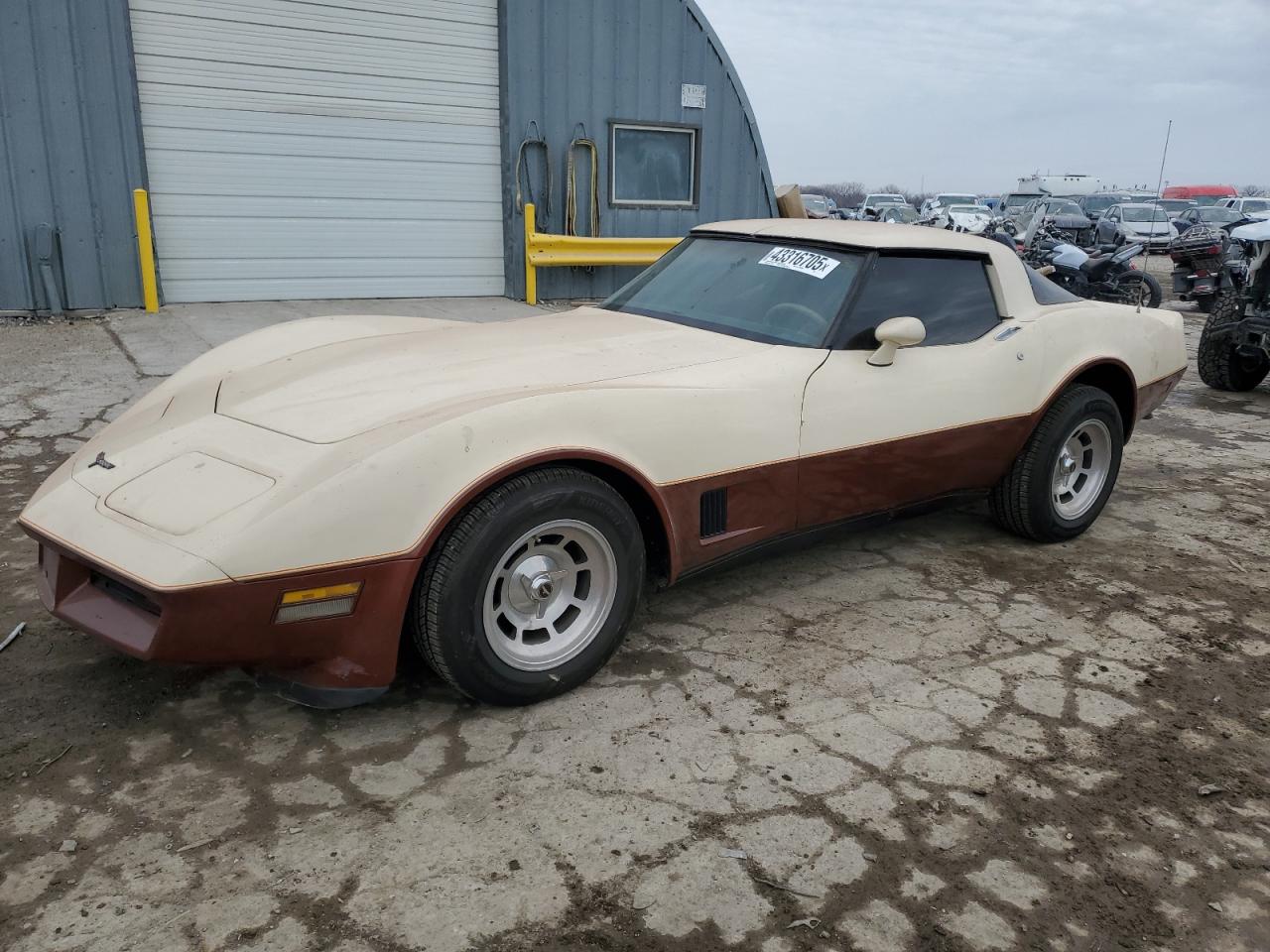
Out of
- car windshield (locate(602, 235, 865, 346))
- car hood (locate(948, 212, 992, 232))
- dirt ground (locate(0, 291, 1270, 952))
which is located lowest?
dirt ground (locate(0, 291, 1270, 952))

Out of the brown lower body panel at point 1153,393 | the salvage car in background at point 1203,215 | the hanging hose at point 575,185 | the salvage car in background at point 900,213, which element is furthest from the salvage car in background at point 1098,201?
the brown lower body panel at point 1153,393

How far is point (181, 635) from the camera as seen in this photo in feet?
7.43

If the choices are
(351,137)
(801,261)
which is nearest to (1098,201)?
(351,137)

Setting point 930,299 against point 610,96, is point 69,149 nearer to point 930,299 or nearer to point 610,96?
point 610,96

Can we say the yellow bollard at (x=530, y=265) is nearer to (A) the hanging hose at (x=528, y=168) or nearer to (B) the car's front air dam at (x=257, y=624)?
(A) the hanging hose at (x=528, y=168)

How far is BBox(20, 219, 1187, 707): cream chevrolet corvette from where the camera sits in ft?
7.77

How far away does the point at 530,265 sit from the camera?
35.1 ft

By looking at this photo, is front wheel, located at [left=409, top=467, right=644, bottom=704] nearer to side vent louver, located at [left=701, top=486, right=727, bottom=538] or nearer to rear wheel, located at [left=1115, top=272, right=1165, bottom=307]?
side vent louver, located at [left=701, top=486, right=727, bottom=538]

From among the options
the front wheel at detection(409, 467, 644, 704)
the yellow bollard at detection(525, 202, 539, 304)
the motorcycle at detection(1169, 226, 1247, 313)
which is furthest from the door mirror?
the yellow bollard at detection(525, 202, 539, 304)

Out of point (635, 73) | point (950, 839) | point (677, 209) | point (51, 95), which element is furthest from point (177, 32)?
point (950, 839)

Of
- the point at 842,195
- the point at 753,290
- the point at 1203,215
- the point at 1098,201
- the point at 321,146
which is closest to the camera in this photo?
the point at 753,290

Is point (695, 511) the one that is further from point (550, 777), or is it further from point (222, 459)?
point (222, 459)

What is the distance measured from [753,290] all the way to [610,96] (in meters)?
A: 8.13

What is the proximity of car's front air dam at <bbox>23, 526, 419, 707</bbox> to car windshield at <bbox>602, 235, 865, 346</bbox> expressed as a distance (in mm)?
1697
